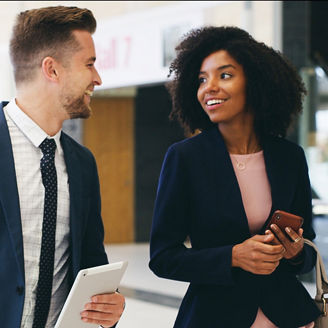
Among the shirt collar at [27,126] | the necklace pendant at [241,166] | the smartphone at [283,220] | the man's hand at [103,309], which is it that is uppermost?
the shirt collar at [27,126]

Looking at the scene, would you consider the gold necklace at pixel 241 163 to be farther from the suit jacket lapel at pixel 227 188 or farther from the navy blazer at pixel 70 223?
the navy blazer at pixel 70 223

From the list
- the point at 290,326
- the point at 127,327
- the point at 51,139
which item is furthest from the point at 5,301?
the point at 127,327

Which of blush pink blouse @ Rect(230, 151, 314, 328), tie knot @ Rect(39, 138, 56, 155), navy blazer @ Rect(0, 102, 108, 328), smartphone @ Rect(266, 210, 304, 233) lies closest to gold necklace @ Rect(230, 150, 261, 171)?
blush pink blouse @ Rect(230, 151, 314, 328)

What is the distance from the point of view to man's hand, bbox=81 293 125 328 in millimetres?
1734

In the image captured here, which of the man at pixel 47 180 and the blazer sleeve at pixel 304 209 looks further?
the blazer sleeve at pixel 304 209

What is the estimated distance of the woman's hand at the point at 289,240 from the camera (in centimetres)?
175

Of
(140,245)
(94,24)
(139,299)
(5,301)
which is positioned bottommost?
(140,245)

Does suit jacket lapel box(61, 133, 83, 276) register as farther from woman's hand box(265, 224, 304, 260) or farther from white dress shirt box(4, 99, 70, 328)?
woman's hand box(265, 224, 304, 260)

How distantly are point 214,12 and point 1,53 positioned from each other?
249cm

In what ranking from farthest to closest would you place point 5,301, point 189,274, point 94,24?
1. point 94,24
2. point 189,274
3. point 5,301

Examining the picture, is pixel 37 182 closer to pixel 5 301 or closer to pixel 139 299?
pixel 5 301

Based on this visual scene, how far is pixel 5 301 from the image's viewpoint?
1681mm

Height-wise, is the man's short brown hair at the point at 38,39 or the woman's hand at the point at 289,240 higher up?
the man's short brown hair at the point at 38,39

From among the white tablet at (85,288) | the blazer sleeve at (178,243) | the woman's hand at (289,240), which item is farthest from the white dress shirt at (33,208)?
the woman's hand at (289,240)
